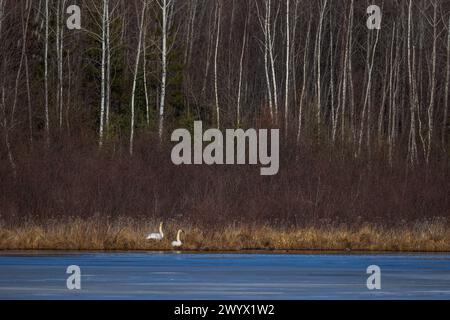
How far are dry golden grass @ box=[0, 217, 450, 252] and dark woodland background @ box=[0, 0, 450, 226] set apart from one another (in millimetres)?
2267

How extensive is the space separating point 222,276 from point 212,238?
26.1ft

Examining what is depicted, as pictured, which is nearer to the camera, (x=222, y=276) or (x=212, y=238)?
(x=222, y=276)

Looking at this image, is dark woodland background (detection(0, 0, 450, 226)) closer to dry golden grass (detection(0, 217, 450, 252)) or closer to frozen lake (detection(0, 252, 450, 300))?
dry golden grass (detection(0, 217, 450, 252))

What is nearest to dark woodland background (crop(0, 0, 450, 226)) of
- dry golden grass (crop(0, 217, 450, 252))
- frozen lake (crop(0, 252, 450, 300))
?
dry golden grass (crop(0, 217, 450, 252))

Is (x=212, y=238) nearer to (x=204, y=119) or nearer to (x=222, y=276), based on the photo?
(x=222, y=276)

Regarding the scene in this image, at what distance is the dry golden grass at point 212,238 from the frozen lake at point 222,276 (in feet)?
5.21

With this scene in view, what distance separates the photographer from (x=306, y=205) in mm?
36156

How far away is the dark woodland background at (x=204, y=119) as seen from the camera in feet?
120

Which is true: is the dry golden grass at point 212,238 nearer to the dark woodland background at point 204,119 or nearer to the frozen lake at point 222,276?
the frozen lake at point 222,276

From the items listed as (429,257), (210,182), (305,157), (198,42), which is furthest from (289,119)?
(198,42)

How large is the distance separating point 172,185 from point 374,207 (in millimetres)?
6068

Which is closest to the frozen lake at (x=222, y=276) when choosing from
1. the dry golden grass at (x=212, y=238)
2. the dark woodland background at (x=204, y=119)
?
the dry golden grass at (x=212, y=238)

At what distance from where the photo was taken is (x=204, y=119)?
51.4m

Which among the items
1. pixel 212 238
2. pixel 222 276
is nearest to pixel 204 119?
pixel 212 238
